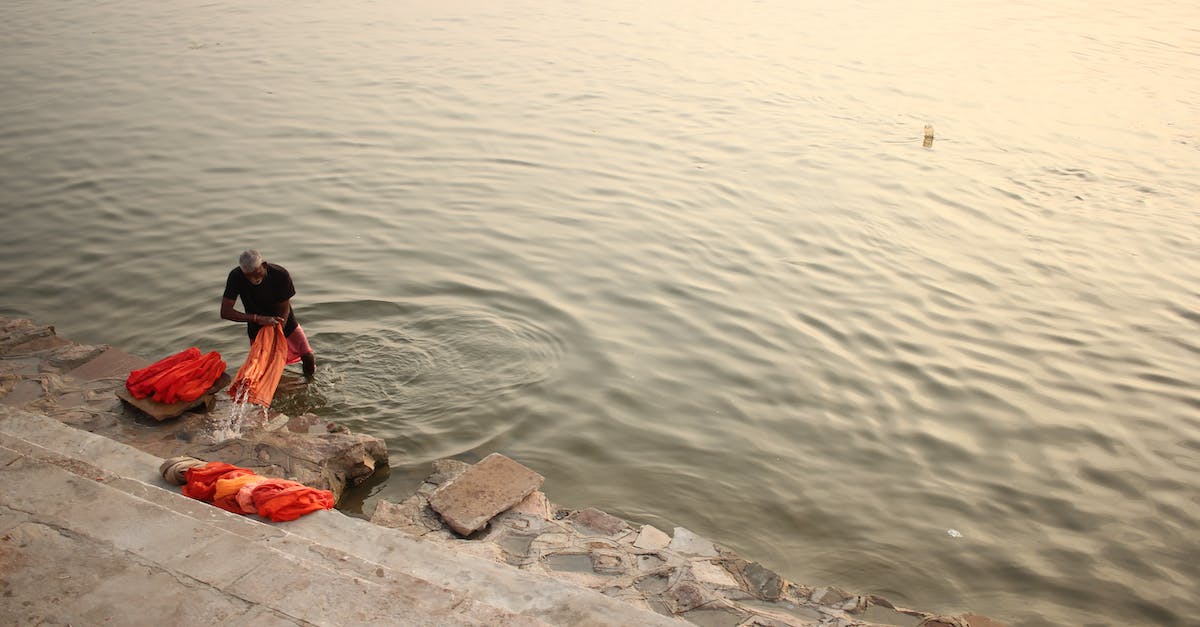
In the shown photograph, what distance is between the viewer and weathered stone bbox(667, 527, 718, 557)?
19.2ft

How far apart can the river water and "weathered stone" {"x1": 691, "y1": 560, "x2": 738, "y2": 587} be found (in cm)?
68

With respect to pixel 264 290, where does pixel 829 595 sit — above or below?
below

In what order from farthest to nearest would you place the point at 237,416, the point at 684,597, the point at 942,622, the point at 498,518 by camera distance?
the point at 237,416
the point at 498,518
the point at 942,622
the point at 684,597

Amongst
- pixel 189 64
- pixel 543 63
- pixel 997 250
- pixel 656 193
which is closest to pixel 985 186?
pixel 997 250

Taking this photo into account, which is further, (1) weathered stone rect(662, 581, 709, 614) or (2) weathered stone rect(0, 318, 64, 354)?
(2) weathered stone rect(0, 318, 64, 354)

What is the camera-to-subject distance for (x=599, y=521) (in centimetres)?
609

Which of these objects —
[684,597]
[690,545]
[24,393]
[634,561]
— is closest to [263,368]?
[24,393]

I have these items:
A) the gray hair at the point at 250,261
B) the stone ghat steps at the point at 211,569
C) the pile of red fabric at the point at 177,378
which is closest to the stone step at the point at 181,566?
the stone ghat steps at the point at 211,569

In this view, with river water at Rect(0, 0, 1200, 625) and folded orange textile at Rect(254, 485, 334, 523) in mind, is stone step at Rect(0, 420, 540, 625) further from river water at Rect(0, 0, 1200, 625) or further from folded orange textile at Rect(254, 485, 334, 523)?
river water at Rect(0, 0, 1200, 625)

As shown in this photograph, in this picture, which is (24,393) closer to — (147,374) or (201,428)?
(147,374)

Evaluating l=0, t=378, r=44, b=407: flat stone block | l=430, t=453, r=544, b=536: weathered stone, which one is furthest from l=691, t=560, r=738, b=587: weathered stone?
l=0, t=378, r=44, b=407: flat stone block

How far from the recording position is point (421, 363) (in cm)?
807

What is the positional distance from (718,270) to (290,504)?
597 centimetres

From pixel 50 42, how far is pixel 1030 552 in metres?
19.6
